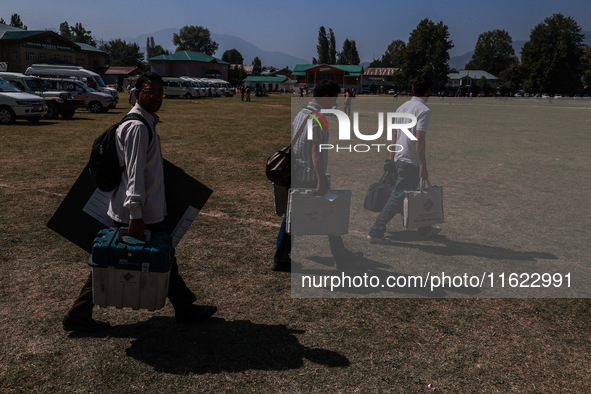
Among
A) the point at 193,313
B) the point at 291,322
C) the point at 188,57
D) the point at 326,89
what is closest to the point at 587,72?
the point at 188,57

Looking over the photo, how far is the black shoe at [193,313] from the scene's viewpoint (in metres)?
4.20

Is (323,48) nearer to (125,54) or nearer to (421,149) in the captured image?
(125,54)

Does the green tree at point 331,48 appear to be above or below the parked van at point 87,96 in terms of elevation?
above

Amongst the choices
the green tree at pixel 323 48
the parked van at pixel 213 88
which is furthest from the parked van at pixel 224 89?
the green tree at pixel 323 48

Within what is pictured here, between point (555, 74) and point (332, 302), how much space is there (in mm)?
103070

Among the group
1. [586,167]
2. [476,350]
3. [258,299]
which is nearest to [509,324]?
[476,350]

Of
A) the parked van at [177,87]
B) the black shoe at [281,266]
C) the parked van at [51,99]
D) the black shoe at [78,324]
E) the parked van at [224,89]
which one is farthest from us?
the parked van at [224,89]

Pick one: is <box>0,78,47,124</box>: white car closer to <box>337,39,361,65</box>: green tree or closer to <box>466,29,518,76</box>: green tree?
<box>337,39,361,65</box>: green tree

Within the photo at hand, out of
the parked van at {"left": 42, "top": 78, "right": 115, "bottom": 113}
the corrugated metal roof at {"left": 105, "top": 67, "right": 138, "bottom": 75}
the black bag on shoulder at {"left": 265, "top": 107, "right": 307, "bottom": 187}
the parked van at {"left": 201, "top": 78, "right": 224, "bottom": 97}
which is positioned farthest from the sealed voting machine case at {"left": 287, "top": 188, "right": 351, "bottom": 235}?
the corrugated metal roof at {"left": 105, "top": 67, "right": 138, "bottom": 75}

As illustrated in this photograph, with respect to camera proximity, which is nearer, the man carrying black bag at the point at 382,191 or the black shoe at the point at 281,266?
the black shoe at the point at 281,266

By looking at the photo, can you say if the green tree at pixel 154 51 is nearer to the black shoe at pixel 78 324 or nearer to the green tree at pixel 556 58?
the green tree at pixel 556 58

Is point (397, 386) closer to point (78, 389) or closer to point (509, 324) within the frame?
point (509, 324)

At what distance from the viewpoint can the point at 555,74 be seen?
9319 centimetres

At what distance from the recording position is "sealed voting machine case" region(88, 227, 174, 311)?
3459 mm
